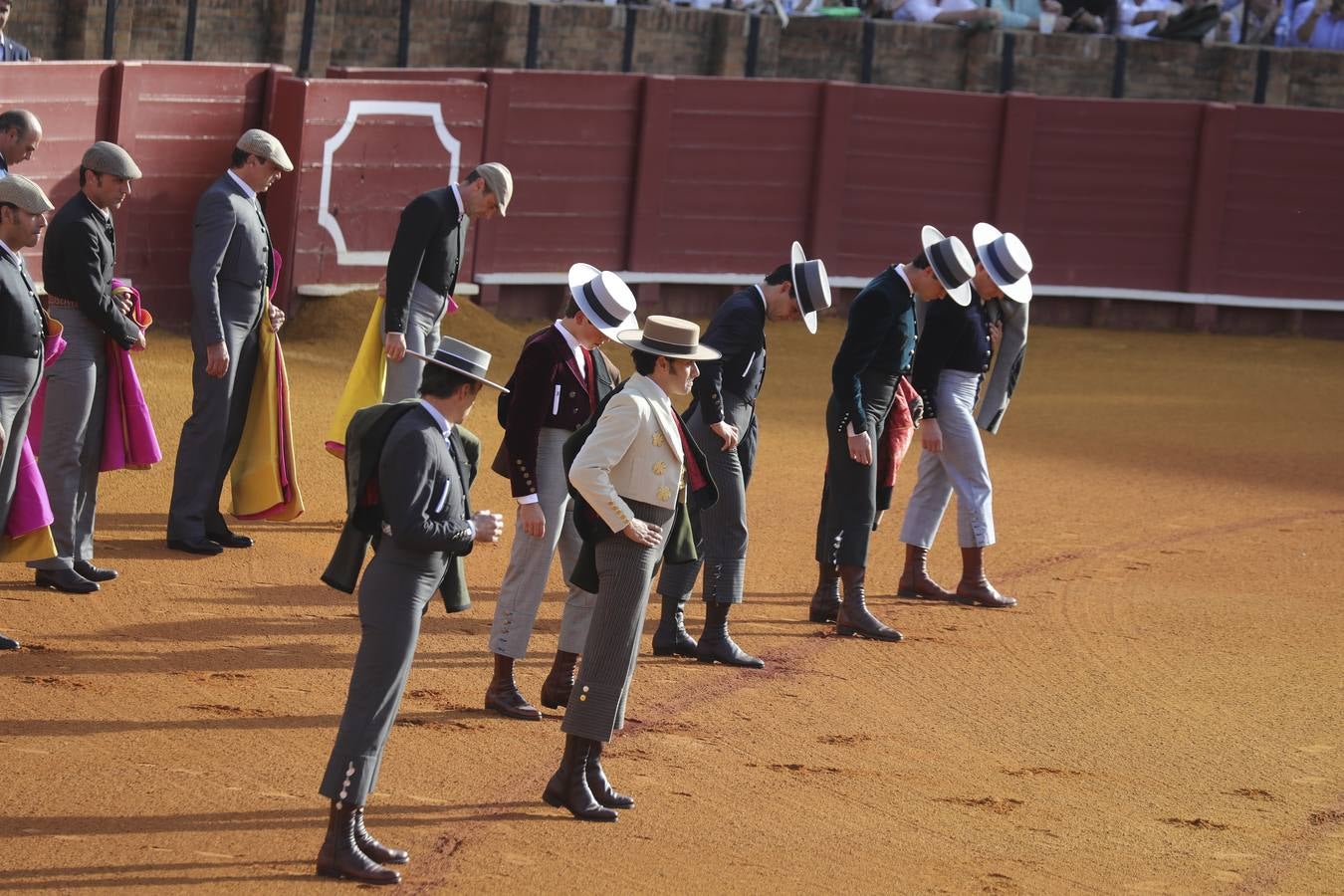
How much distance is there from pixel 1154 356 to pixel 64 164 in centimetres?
1016

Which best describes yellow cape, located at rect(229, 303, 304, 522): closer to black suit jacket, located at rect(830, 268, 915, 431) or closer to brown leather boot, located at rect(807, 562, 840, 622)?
brown leather boot, located at rect(807, 562, 840, 622)

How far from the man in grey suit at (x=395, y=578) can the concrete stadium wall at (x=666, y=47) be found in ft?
43.5

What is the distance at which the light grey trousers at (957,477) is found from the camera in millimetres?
8953

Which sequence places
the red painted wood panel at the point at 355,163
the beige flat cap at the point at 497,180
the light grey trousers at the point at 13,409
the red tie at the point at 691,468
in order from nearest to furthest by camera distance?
the red tie at the point at 691,468 < the light grey trousers at the point at 13,409 < the beige flat cap at the point at 497,180 < the red painted wood panel at the point at 355,163

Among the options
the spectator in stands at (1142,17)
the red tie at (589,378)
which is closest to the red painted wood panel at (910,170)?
the spectator in stands at (1142,17)

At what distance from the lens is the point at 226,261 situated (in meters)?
8.51

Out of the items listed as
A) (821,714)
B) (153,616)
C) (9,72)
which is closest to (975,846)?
(821,714)

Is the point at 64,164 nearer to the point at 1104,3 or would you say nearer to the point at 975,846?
the point at 975,846

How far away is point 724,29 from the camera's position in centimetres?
2112

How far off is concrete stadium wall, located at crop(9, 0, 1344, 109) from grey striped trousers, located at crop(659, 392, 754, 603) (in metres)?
11.5

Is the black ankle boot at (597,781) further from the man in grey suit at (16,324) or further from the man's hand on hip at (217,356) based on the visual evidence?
the man's hand on hip at (217,356)

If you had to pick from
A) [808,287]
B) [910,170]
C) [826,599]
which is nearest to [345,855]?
[808,287]

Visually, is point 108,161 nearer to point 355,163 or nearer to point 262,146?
point 262,146

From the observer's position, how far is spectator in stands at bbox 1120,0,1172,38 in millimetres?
23016
